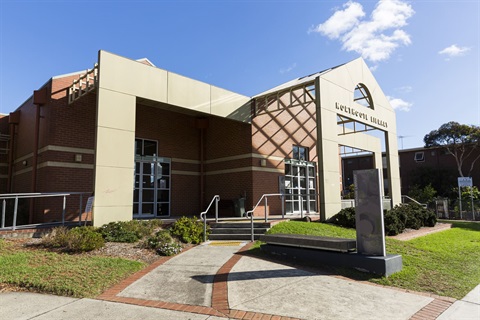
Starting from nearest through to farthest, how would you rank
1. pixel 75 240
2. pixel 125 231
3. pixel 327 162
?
pixel 75 240 < pixel 125 231 < pixel 327 162

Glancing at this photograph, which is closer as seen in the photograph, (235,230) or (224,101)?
(235,230)

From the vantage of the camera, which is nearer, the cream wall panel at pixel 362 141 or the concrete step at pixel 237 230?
the concrete step at pixel 237 230

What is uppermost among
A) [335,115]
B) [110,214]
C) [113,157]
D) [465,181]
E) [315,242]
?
[335,115]

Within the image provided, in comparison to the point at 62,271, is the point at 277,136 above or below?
above

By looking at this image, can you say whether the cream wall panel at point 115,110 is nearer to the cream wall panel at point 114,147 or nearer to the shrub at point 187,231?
the cream wall panel at point 114,147

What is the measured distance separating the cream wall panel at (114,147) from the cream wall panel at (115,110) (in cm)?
19

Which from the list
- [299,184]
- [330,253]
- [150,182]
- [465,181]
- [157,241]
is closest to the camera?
[330,253]

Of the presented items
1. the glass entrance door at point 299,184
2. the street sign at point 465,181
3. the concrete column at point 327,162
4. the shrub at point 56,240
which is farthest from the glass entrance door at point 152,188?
the street sign at point 465,181

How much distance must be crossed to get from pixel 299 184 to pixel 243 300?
12.4 metres

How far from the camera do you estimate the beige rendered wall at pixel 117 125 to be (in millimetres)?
9617

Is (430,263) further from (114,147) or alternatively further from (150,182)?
(150,182)

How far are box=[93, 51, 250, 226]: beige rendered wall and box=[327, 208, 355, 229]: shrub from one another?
24.3 ft

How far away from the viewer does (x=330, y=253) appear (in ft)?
22.5

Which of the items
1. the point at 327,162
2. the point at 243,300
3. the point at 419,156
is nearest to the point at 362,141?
the point at 327,162
